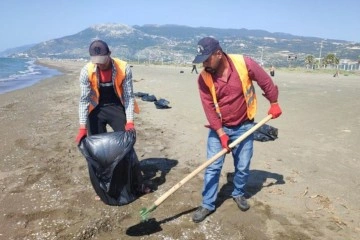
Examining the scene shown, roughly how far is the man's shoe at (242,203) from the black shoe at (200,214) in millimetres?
377

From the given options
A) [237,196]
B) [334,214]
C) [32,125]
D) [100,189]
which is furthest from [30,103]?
[334,214]

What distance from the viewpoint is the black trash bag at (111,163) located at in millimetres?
4242

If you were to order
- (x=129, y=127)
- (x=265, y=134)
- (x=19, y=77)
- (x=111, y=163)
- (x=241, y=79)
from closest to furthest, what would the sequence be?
(x=241, y=79)
(x=111, y=163)
(x=129, y=127)
(x=265, y=134)
(x=19, y=77)

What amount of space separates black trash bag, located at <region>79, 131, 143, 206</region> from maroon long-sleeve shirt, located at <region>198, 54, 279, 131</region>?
1.08 m

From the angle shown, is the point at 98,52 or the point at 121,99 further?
the point at 121,99

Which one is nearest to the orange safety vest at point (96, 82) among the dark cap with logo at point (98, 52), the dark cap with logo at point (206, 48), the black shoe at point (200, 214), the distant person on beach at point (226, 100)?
the dark cap with logo at point (98, 52)

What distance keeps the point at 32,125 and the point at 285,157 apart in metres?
6.01

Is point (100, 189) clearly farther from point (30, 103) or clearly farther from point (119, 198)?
point (30, 103)

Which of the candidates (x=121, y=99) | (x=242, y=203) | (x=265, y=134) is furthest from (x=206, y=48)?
(x=265, y=134)

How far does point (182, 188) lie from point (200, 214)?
88 cm

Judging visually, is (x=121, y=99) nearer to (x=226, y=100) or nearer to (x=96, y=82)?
(x=96, y=82)

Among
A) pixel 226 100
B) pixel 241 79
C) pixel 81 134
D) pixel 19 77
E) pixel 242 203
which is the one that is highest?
pixel 241 79

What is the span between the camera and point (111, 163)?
4.24 m

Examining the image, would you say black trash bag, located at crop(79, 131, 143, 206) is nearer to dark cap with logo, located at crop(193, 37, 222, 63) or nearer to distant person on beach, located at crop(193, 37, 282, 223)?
distant person on beach, located at crop(193, 37, 282, 223)
